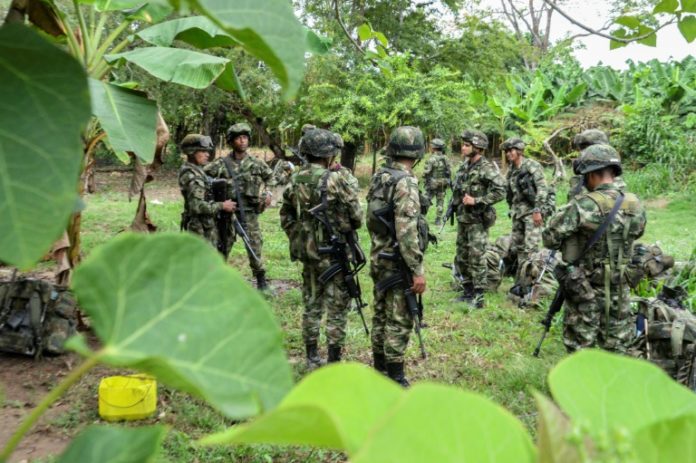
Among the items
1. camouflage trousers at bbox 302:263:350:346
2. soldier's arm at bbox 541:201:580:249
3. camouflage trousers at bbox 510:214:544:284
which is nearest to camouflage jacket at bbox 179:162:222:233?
camouflage trousers at bbox 302:263:350:346

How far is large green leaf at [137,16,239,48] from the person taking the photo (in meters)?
1.59

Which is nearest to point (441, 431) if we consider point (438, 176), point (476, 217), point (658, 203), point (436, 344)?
point (436, 344)

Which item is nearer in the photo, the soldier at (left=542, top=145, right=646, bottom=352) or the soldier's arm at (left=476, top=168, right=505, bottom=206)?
the soldier at (left=542, top=145, right=646, bottom=352)

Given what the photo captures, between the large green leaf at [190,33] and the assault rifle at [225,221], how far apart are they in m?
3.93

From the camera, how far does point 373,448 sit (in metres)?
0.28

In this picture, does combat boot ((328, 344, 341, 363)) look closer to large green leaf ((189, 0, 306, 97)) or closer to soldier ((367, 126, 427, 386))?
soldier ((367, 126, 427, 386))

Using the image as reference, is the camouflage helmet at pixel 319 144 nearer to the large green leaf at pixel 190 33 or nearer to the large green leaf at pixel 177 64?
the large green leaf at pixel 190 33

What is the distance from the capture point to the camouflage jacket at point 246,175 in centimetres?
627

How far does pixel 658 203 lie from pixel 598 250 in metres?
9.12

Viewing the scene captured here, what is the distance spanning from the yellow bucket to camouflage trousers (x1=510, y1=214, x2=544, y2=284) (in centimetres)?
420

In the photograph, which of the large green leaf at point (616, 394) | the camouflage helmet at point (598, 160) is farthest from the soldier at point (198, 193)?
the large green leaf at point (616, 394)

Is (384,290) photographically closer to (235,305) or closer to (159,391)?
(159,391)

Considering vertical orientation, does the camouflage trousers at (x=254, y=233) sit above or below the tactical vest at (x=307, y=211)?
below

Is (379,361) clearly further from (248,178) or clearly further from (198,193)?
(248,178)
